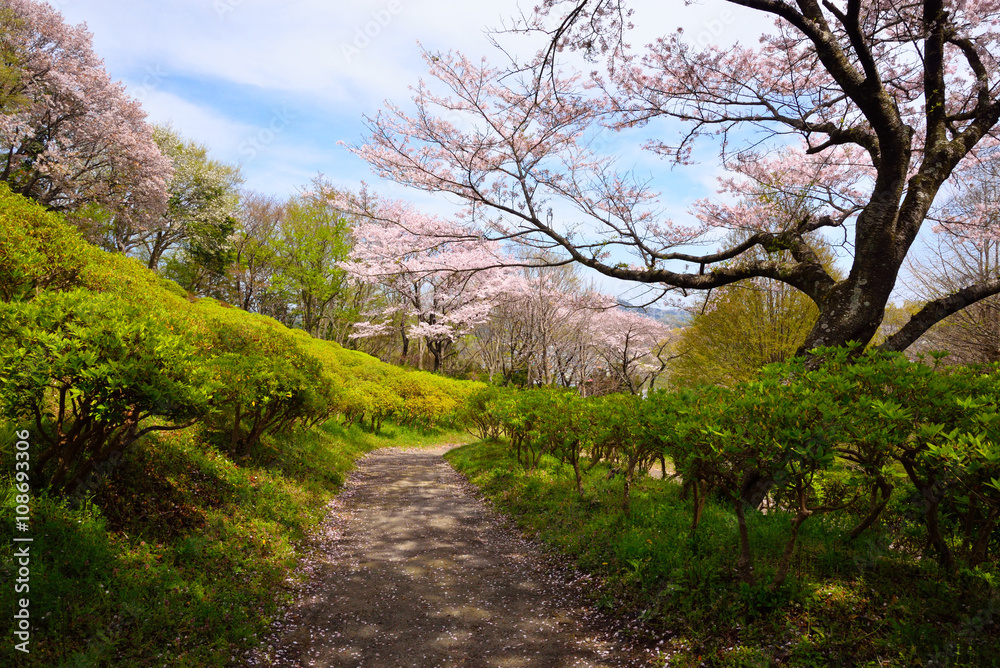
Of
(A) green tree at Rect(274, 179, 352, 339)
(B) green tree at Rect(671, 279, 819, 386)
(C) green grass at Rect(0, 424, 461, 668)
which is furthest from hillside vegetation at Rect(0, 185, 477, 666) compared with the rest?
(A) green tree at Rect(274, 179, 352, 339)

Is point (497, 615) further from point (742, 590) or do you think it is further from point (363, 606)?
point (742, 590)

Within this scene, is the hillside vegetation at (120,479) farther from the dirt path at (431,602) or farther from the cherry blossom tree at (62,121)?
the cherry blossom tree at (62,121)

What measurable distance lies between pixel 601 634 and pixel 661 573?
2.50ft

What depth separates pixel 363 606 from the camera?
172 inches

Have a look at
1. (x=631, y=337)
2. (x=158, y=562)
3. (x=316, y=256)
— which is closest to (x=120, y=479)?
(x=158, y=562)

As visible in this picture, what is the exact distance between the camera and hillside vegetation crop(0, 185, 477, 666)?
307 cm

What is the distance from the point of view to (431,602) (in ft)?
14.8

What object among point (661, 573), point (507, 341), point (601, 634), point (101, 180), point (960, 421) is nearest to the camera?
point (960, 421)

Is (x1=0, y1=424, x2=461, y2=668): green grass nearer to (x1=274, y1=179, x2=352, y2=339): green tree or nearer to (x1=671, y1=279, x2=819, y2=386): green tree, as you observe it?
(x1=671, y1=279, x2=819, y2=386): green tree

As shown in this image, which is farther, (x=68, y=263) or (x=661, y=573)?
(x=68, y=263)

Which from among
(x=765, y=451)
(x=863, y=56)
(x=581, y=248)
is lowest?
(x=765, y=451)

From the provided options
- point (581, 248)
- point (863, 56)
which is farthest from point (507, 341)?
point (863, 56)

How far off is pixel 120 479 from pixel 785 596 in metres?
5.84

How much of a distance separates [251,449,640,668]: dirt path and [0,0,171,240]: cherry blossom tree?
16.0 metres
